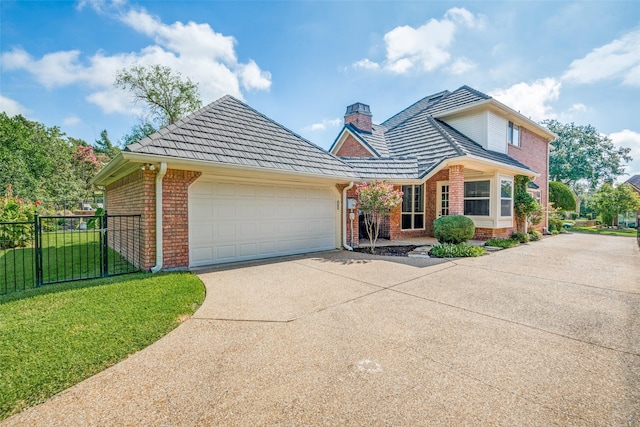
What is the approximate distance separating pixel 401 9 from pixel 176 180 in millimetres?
9292

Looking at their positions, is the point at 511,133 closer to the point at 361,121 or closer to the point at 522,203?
the point at 522,203

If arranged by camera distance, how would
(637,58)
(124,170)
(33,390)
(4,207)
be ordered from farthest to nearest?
(4,207) < (637,58) < (124,170) < (33,390)

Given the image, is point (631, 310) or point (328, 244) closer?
point (631, 310)

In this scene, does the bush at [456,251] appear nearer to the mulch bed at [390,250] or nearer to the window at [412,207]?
the mulch bed at [390,250]

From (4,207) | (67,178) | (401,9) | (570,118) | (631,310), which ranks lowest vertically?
(631,310)

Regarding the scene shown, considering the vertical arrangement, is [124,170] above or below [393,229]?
above

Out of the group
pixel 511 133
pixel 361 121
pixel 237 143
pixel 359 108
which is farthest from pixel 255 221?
pixel 511 133

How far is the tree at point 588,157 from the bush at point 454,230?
38995 millimetres

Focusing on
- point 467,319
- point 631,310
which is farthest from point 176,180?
point 631,310

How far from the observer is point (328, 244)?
10.0m

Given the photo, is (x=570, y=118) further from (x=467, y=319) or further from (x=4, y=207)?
(x=4, y=207)

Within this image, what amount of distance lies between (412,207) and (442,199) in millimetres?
1516

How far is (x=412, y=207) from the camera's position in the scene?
13.6m

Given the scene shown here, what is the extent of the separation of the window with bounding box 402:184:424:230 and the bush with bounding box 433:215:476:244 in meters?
3.29
